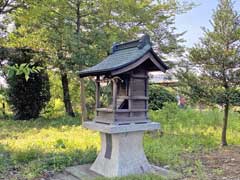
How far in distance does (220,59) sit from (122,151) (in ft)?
11.4

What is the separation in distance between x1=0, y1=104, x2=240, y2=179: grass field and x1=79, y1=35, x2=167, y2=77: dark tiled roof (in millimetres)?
1621

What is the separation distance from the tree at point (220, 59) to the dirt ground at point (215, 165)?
0.88 metres

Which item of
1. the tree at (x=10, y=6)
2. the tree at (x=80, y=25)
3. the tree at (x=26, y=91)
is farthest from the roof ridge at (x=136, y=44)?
the tree at (x=26, y=91)

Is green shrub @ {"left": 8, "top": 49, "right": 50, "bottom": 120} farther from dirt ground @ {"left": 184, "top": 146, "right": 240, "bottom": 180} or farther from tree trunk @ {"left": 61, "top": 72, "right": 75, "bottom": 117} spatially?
dirt ground @ {"left": 184, "top": 146, "right": 240, "bottom": 180}

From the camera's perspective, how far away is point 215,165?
4.99 metres

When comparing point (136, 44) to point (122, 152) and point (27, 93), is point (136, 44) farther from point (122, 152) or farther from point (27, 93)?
point (27, 93)

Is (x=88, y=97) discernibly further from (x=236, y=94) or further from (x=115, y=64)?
(x=115, y=64)

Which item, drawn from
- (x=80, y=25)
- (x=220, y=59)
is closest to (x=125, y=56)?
(x=220, y=59)

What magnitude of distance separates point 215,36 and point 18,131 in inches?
228

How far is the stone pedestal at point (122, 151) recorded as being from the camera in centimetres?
420

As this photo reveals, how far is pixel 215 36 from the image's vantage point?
6516 mm

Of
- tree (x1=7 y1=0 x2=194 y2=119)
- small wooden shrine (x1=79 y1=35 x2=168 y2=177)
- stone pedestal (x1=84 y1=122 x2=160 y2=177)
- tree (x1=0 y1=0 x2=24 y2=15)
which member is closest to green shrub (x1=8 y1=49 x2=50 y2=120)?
tree (x1=0 y1=0 x2=24 y2=15)

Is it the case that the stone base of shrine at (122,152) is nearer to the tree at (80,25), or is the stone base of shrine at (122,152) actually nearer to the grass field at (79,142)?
the grass field at (79,142)

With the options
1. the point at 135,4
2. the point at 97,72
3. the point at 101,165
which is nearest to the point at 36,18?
the point at 135,4
